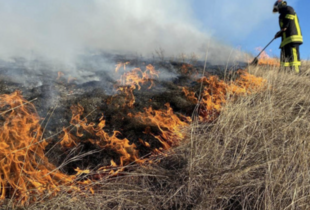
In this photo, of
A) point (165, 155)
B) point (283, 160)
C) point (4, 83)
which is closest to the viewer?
point (283, 160)

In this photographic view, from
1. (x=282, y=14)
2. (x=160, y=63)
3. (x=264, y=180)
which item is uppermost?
(x=282, y=14)

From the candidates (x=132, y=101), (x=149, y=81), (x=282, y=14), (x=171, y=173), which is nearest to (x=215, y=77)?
(x=149, y=81)

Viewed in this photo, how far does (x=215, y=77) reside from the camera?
461 centimetres

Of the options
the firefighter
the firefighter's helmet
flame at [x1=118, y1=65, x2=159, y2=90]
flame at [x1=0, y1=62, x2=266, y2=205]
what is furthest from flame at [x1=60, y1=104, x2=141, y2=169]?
the firefighter's helmet

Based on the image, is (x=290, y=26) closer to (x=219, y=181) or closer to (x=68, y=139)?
(x=219, y=181)

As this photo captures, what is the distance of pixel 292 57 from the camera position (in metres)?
6.14

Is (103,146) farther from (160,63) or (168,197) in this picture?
(160,63)

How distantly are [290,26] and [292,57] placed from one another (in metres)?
0.91

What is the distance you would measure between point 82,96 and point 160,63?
2422 millimetres

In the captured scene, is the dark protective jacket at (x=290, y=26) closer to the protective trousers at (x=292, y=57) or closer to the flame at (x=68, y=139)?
the protective trousers at (x=292, y=57)

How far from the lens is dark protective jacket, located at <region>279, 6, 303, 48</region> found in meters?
6.18

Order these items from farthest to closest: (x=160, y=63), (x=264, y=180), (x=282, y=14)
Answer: (x=282, y=14) → (x=160, y=63) → (x=264, y=180)

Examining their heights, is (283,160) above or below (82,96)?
below

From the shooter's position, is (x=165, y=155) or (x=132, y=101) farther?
(x=132, y=101)
